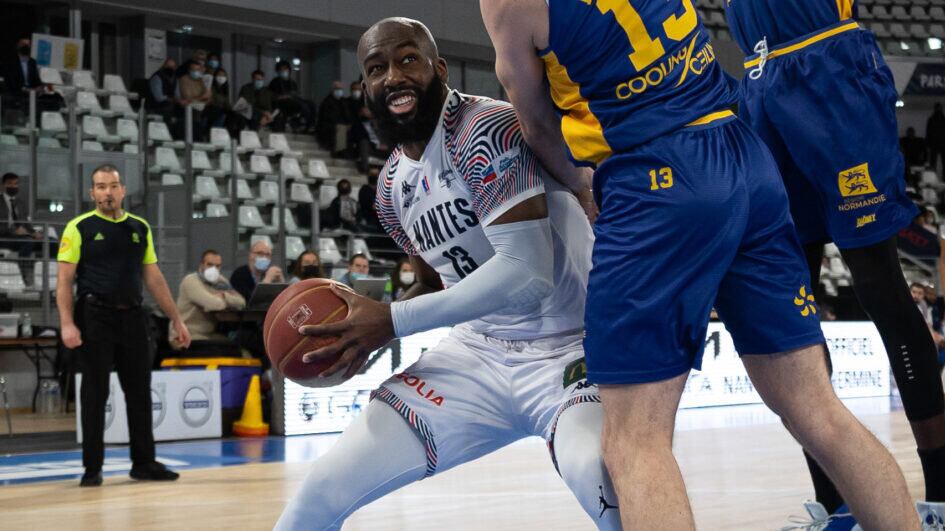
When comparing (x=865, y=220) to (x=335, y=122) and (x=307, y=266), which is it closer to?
(x=307, y=266)

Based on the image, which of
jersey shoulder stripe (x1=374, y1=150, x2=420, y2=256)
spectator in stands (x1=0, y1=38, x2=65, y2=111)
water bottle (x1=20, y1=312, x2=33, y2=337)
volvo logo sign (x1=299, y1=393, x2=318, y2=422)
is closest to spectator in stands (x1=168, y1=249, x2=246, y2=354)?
volvo logo sign (x1=299, y1=393, x2=318, y2=422)

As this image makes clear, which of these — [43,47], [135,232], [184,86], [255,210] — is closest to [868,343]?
[255,210]

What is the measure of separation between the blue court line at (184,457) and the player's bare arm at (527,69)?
18.0 feet

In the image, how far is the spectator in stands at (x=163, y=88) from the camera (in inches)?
710

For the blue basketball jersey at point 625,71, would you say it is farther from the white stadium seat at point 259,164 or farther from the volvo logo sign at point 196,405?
the white stadium seat at point 259,164

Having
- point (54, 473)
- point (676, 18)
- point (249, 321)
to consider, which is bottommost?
point (54, 473)

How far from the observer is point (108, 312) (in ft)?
25.3

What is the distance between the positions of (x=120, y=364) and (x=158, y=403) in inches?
75.2

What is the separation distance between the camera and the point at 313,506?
2.85 metres

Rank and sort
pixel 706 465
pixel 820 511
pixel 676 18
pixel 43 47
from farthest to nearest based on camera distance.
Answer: pixel 43 47 → pixel 706 465 → pixel 820 511 → pixel 676 18

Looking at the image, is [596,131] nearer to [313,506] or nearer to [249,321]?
[313,506]

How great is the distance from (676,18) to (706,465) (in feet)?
15.5

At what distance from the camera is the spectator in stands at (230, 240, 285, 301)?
461 inches

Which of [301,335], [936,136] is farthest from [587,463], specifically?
[936,136]
